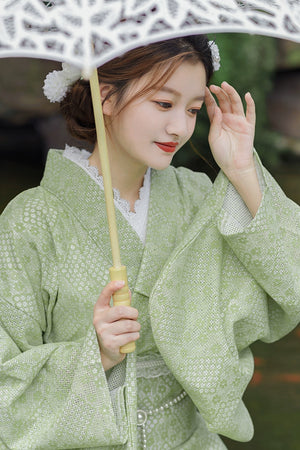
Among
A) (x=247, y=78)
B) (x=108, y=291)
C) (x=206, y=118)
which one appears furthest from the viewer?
(x=247, y=78)

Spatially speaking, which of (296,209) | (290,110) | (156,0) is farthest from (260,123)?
(156,0)

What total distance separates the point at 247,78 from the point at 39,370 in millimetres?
6134

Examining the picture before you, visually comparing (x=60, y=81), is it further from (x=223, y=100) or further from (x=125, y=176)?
(x=223, y=100)

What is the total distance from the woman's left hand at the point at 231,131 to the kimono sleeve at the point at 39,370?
0.43 metres

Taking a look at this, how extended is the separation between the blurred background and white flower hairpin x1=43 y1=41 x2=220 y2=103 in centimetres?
226

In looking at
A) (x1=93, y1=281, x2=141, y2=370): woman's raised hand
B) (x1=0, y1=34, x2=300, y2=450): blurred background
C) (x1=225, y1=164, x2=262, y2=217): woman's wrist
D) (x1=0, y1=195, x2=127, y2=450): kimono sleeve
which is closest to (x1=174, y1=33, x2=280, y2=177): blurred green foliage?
(x1=0, y1=34, x2=300, y2=450): blurred background

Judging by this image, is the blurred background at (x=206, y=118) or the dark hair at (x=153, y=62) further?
the blurred background at (x=206, y=118)

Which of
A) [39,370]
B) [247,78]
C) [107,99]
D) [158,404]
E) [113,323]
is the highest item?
[247,78]

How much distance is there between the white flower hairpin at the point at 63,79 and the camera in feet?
5.25

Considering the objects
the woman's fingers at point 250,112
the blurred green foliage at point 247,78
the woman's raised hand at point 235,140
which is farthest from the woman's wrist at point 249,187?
the blurred green foliage at point 247,78

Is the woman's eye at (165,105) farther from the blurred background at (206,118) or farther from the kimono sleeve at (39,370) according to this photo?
the blurred background at (206,118)

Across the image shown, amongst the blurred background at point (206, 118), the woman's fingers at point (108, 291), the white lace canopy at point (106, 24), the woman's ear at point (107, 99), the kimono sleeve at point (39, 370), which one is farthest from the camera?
the blurred background at point (206, 118)

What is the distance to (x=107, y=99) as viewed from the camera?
1.53m

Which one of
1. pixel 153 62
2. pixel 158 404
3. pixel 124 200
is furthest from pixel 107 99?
pixel 158 404
